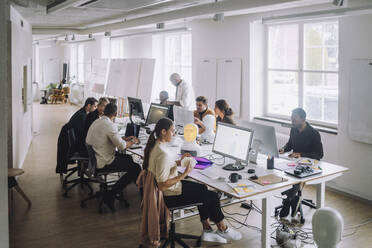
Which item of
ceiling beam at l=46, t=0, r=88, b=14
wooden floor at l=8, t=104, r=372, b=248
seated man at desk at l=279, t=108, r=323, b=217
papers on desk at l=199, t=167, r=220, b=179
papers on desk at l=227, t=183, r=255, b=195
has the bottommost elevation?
wooden floor at l=8, t=104, r=372, b=248

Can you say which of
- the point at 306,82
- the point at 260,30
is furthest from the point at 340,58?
the point at 260,30

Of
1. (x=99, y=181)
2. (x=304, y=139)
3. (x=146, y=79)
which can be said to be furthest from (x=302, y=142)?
(x=146, y=79)

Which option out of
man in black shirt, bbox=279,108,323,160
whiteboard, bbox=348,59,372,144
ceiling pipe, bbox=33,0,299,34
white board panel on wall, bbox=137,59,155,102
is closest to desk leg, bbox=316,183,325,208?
man in black shirt, bbox=279,108,323,160

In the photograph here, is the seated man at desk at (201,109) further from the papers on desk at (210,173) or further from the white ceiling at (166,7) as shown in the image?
the papers on desk at (210,173)

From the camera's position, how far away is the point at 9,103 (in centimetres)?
554

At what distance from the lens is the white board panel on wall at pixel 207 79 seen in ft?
26.5

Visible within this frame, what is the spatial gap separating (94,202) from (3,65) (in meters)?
3.37

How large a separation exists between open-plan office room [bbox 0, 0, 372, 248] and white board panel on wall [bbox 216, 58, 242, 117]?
0.03m

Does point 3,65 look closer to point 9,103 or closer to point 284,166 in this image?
point 284,166

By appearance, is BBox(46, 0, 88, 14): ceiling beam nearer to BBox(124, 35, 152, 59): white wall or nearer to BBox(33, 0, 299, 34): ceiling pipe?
BBox(33, 0, 299, 34): ceiling pipe

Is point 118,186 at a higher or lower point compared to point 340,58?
lower

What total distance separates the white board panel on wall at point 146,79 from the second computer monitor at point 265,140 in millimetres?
5169

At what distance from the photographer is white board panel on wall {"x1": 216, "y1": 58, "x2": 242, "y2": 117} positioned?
7.45m

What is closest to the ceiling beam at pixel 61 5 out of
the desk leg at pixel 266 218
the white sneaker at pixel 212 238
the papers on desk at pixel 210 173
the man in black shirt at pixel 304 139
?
the papers on desk at pixel 210 173
